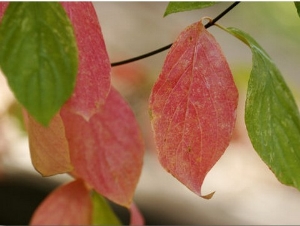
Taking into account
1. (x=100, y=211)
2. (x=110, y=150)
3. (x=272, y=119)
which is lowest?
(x=100, y=211)

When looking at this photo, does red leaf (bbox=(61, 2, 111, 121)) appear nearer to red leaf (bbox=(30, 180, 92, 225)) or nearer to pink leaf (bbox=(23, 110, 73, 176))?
pink leaf (bbox=(23, 110, 73, 176))

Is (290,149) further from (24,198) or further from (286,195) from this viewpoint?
(286,195)

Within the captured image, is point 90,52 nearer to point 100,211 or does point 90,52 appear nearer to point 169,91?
point 169,91

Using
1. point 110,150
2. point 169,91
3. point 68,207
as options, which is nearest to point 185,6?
point 169,91

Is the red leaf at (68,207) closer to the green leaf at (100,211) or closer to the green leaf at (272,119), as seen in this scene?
the green leaf at (100,211)

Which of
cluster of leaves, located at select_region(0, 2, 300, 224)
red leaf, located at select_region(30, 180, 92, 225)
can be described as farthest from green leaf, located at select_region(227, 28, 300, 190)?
red leaf, located at select_region(30, 180, 92, 225)

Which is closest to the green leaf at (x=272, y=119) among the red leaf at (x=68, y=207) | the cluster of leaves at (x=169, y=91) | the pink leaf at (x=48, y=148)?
the cluster of leaves at (x=169, y=91)

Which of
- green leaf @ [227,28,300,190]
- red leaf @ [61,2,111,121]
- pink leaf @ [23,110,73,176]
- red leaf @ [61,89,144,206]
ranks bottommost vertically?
red leaf @ [61,89,144,206]
